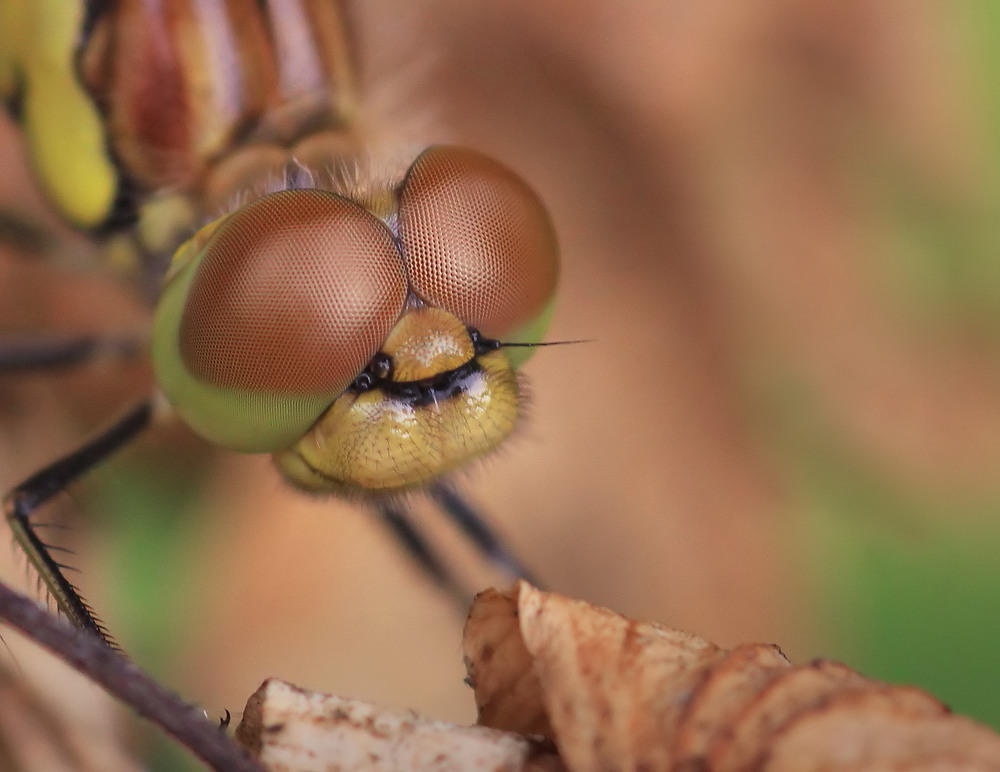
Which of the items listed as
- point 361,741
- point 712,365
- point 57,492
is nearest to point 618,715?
point 361,741

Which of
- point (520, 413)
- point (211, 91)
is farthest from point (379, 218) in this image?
point (211, 91)

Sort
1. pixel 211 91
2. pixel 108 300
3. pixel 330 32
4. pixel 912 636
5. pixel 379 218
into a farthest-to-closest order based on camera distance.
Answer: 1. pixel 108 300
2. pixel 912 636
3. pixel 330 32
4. pixel 211 91
5. pixel 379 218

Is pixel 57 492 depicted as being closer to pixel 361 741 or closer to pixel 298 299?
pixel 298 299

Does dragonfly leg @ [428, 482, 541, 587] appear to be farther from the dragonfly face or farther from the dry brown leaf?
the dry brown leaf

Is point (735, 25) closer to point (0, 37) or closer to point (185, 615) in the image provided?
point (0, 37)

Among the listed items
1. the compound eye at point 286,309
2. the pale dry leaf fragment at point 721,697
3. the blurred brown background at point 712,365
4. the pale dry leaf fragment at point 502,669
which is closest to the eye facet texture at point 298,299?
the compound eye at point 286,309

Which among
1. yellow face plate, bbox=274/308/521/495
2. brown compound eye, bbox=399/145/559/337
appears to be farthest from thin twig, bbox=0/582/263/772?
brown compound eye, bbox=399/145/559/337

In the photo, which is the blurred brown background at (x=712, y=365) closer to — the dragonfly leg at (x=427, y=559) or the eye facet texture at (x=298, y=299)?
the dragonfly leg at (x=427, y=559)
